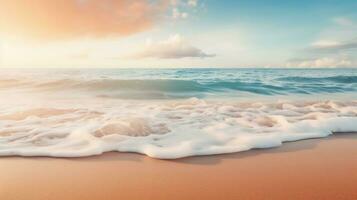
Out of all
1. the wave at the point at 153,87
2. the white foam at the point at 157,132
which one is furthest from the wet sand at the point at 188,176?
the wave at the point at 153,87

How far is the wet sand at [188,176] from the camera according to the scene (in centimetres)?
253

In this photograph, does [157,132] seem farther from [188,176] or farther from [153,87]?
[153,87]

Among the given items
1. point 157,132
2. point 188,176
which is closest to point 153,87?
point 157,132

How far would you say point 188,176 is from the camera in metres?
2.90

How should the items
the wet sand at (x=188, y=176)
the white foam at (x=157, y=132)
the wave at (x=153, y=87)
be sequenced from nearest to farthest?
the wet sand at (x=188, y=176), the white foam at (x=157, y=132), the wave at (x=153, y=87)

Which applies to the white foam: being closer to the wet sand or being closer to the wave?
the wet sand

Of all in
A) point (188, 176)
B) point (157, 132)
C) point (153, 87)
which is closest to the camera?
point (188, 176)

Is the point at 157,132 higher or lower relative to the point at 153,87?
higher

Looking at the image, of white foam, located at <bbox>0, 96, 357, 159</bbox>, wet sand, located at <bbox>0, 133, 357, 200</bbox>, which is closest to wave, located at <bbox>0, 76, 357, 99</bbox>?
white foam, located at <bbox>0, 96, 357, 159</bbox>

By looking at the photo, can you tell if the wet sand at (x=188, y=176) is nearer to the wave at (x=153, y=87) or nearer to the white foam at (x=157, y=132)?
the white foam at (x=157, y=132)

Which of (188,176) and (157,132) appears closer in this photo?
(188,176)

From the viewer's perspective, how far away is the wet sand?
2.53 m

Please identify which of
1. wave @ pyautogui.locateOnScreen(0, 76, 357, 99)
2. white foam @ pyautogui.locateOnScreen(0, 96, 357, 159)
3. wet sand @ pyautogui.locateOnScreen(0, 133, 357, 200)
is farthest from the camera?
wave @ pyautogui.locateOnScreen(0, 76, 357, 99)

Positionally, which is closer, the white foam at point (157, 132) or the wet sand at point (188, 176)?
the wet sand at point (188, 176)
